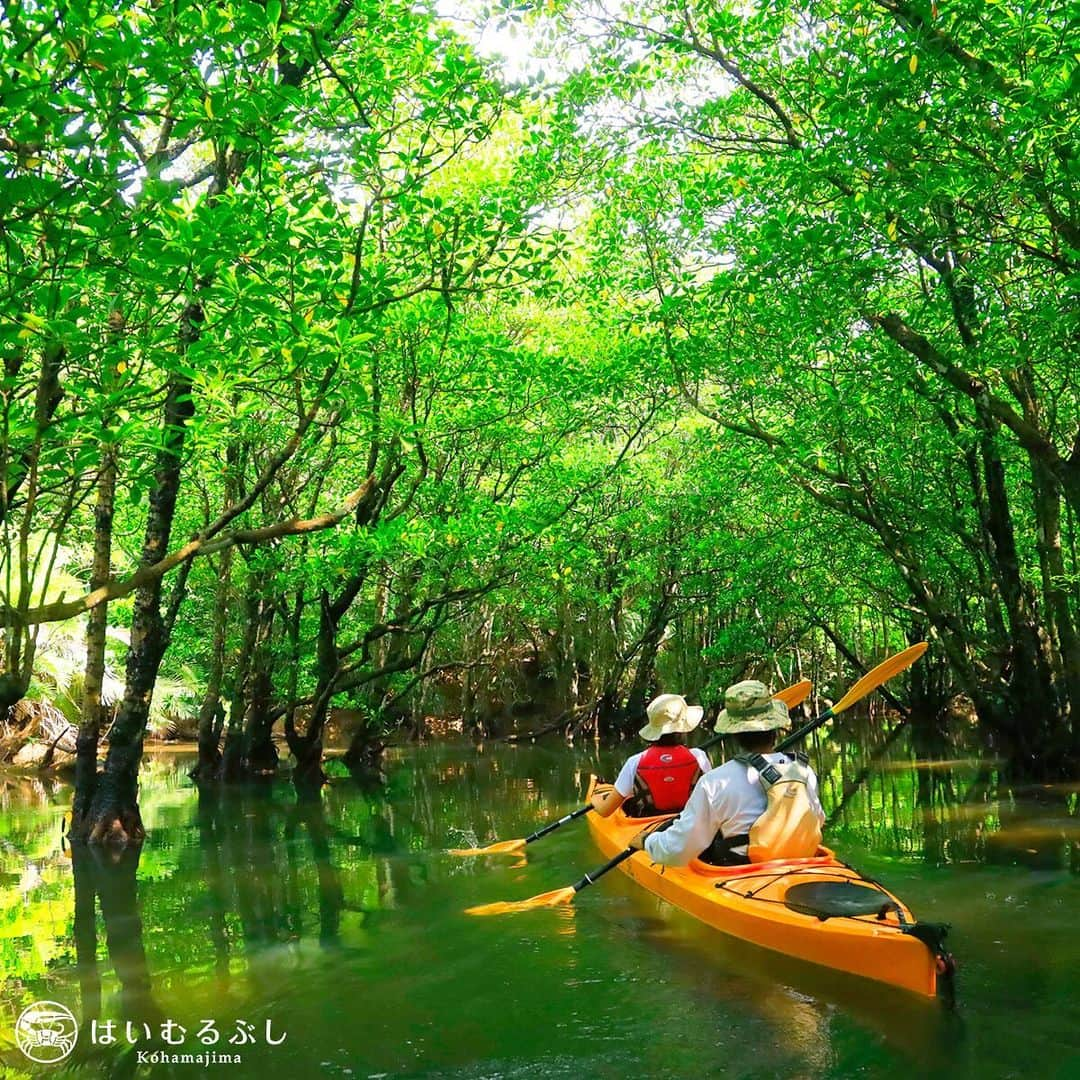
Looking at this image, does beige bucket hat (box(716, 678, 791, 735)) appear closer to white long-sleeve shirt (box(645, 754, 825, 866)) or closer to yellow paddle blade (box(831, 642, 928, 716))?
white long-sleeve shirt (box(645, 754, 825, 866))

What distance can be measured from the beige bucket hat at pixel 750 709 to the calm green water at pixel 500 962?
140cm

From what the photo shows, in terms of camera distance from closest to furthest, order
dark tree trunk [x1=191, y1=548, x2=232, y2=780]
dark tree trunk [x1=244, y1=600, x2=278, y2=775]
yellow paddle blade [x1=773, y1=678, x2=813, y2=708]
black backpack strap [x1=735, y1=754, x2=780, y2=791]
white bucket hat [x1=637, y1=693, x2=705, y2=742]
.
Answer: black backpack strap [x1=735, y1=754, x2=780, y2=791], white bucket hat [x1=637, y1=693, x2=705, y2=742], yellow paddle blade [x1=773, y1=678, x2=813, y2=708], dark tree trunk [x1=191, y1=548, x2=232, y2=780], dark tree trunk [x1=244, y1=600, x2=278, y2=775]

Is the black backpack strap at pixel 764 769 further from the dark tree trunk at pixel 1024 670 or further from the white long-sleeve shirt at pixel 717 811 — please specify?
the dark tree trunk at pixel 1024 670

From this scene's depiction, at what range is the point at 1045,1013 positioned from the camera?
471cm

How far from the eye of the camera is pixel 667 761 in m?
8.22

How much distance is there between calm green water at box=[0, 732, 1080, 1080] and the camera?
14.8 ft

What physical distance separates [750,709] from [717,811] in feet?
2.29

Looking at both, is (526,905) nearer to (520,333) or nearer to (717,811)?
(717,811)

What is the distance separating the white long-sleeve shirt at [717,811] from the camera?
5.96 m

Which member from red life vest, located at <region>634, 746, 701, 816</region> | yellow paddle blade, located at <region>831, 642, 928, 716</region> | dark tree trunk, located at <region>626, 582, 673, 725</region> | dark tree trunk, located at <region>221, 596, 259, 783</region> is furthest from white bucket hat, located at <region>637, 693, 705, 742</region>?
dark tree trunk, located at <region>626, 582, 673, 725</region>

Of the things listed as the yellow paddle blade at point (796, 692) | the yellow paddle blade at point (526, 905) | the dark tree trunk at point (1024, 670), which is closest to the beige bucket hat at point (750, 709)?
the yellow paddle blade at point (526, 905)

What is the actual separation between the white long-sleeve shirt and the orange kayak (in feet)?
0.91

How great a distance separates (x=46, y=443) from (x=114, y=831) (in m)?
6.65

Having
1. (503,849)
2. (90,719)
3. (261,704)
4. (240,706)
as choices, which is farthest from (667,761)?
(240,706)
